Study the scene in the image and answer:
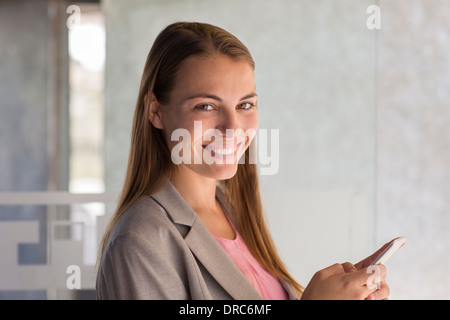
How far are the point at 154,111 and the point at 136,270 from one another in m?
0.29

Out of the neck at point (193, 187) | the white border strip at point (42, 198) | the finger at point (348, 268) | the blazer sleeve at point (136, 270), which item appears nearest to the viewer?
the blazer sleeve at point (136, 270)

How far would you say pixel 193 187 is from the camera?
3.27ft

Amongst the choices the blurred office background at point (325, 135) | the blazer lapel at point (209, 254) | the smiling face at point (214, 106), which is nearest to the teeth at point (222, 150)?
the smiling face at point (214, 106)

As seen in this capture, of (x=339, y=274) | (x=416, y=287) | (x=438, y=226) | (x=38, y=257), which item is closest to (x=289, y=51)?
(x=438, y=226)

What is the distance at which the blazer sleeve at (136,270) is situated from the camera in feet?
2.53

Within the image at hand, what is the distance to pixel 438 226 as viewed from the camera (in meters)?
1.87

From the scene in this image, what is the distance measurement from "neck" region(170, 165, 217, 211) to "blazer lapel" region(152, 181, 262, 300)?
0.10 meters

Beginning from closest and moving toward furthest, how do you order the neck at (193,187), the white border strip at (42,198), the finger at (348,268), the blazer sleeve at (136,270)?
the blazer sleeve at (136,270)
the finger at (348,268)
the neck at (193,187)
the white border strip at (42,198)

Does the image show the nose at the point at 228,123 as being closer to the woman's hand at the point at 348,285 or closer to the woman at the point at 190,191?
the woman at the point at 190,191

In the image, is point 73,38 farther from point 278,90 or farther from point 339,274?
point 339,274

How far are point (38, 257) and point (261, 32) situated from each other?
1437mm

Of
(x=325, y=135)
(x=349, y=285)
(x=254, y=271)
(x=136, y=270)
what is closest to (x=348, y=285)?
(x=349, y=285)

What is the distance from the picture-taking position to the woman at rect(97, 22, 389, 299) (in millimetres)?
792

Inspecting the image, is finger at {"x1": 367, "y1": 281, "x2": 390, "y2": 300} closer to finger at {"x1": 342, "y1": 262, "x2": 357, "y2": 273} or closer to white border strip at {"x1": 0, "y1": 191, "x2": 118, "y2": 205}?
finger at {"x1": 342, "y1": 262, "x2": 357, "y2": 273}
